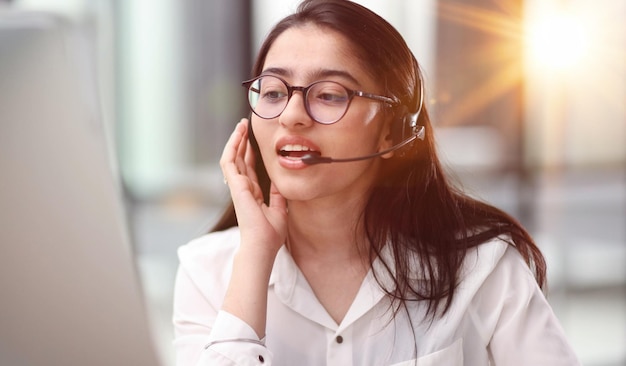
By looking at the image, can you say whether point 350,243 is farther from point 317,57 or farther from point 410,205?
point 317,57

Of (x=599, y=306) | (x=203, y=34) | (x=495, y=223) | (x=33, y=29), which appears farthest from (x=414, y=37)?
(x=33, y=29)

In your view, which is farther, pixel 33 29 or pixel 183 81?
pixel 183 81

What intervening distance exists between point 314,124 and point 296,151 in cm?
5

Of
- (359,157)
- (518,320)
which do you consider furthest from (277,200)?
(518,320)

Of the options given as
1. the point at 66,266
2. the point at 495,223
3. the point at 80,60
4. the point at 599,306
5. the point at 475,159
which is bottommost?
the point at 599,306

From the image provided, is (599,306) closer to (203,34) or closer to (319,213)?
(203,34)

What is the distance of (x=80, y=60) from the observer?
0.65m

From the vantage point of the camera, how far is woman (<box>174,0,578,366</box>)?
121cm

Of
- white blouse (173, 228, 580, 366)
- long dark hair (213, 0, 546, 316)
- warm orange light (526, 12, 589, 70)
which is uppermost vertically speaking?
warm orange light (526, 12, 589, 70)

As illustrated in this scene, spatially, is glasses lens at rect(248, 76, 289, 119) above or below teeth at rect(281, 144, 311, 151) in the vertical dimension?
above

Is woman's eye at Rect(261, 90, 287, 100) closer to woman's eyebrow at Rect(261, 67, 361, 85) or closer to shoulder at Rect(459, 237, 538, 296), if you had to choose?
woman's eyebrow at Rect(261, 67, 361, 85)

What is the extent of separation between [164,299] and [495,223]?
12.7 feet

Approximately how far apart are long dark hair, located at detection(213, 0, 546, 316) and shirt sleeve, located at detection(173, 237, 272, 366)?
0.25 metres

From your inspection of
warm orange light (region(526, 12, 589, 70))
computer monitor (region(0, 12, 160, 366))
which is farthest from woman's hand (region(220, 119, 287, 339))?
warm orange light (region(526, 12, 589, 70))
